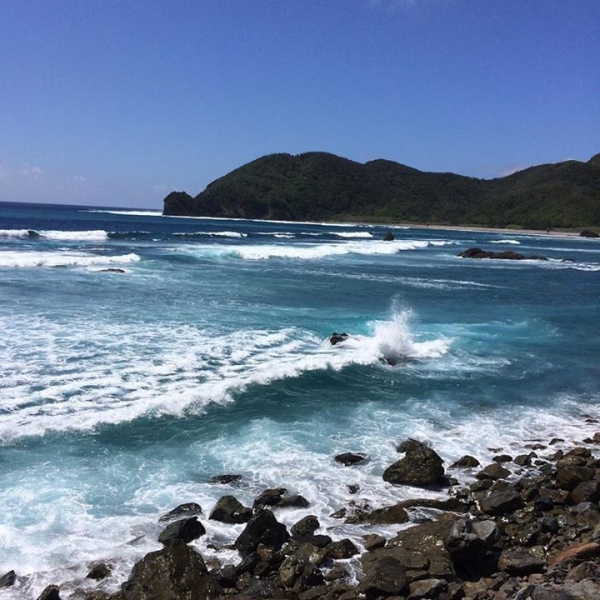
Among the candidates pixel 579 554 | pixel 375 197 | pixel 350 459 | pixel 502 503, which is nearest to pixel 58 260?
pixel 350 459

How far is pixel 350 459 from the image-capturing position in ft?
30.3

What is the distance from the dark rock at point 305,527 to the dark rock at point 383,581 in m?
1.21

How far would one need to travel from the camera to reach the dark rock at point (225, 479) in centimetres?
845

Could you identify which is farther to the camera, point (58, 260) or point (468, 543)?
point (58, 260)

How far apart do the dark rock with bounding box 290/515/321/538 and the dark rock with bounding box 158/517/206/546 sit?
1126 mm

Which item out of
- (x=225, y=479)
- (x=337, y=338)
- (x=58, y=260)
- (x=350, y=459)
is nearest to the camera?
(x=225, y=479)

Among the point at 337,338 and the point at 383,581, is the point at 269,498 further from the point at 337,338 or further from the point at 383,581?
the point at 337,338

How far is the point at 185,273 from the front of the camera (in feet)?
103

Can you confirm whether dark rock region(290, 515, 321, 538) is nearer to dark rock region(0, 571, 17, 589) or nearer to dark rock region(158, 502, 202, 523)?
dark rock region(158, 502, 202, 523)

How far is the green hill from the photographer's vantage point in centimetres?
13462

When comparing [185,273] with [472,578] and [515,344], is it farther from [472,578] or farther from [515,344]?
[472,578]

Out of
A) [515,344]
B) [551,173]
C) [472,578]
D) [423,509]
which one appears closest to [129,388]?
[423,509]

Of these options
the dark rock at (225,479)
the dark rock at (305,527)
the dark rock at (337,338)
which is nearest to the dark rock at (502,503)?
the dark rock at (305,527)

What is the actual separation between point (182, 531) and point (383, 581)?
2431mm
